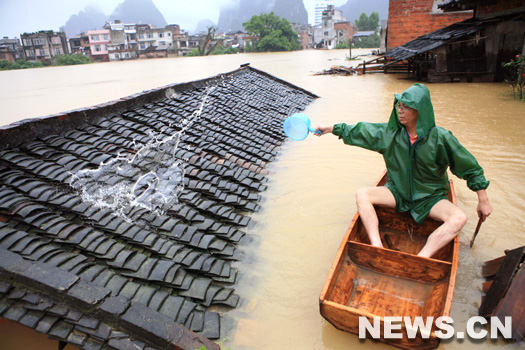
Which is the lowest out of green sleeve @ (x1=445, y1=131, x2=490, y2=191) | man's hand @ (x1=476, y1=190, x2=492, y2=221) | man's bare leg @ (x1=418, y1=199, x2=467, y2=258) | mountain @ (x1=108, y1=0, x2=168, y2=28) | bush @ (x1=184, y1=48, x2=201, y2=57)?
man's bare leg @ (x1=418, y1=199, x2=467, y2=258)

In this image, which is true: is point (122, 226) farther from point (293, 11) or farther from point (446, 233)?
Result: point (293, 11)

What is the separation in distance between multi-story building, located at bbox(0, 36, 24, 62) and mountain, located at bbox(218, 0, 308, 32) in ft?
316

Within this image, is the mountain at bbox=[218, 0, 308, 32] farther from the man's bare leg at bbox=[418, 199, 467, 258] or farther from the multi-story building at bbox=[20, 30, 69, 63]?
the man's bare leg at bbox=[418, 199, 467, 258]

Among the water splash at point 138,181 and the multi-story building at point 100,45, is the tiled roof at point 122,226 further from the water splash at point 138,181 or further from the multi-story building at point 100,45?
the multi-story building at point 100,45

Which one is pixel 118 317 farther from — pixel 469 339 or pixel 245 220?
pixel 469 339

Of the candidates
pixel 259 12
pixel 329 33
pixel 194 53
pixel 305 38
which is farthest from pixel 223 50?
pixel 259 12

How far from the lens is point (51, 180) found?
13.3ft

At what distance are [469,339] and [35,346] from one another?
13.2ft

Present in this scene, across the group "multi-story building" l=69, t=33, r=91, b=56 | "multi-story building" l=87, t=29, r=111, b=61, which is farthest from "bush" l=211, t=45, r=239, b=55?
"multi-story building" l=69, t=33, r=91, b=56

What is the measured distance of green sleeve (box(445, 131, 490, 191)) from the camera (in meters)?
3.38

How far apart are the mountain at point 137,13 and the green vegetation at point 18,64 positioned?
402ft

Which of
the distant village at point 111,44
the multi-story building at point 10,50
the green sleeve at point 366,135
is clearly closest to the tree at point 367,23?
the distant village at point 111,44

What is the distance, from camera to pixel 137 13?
165m

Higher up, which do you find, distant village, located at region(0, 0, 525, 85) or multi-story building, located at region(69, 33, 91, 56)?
multi-story building, located at region(69, 33, 91, 56)
